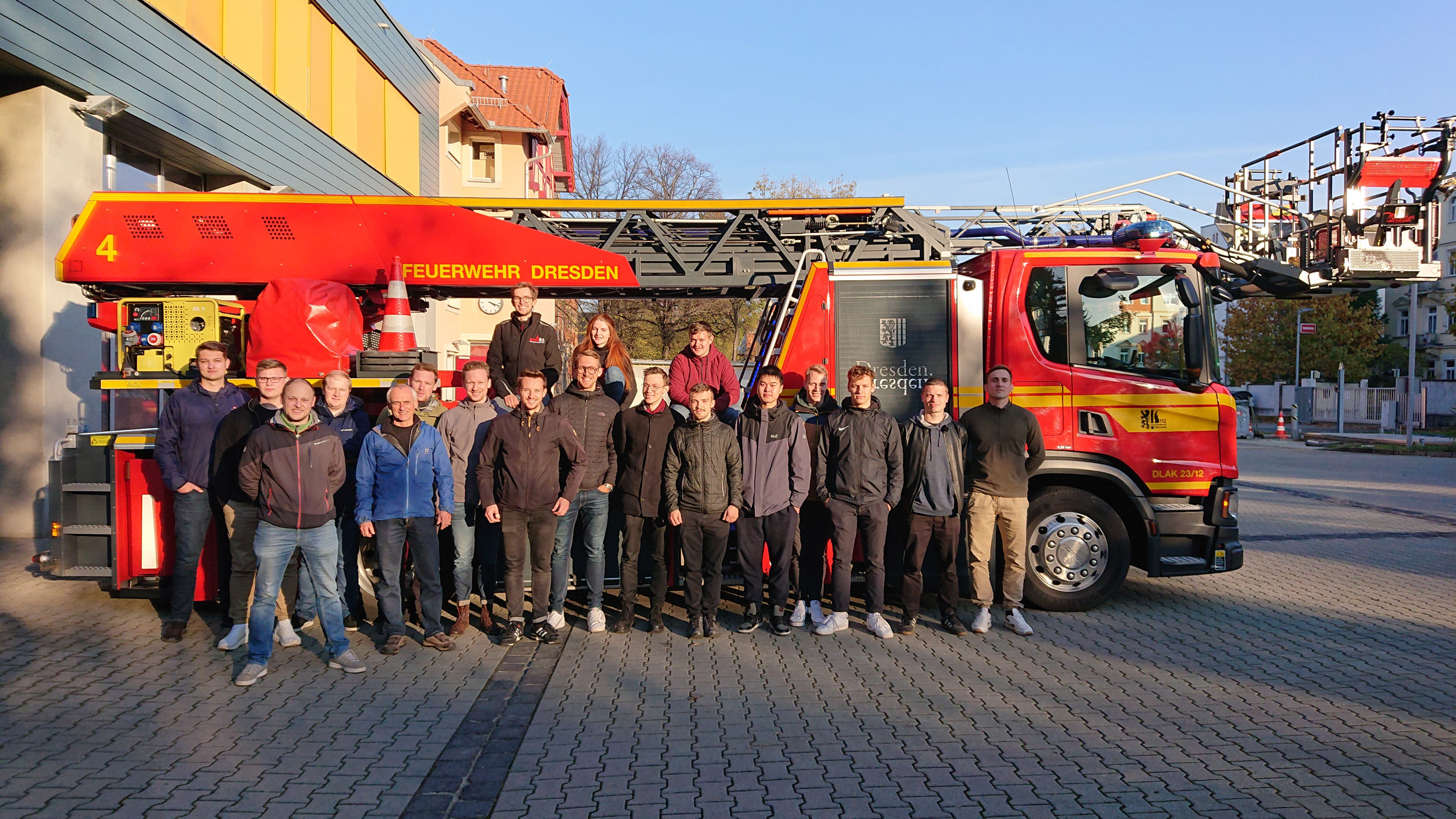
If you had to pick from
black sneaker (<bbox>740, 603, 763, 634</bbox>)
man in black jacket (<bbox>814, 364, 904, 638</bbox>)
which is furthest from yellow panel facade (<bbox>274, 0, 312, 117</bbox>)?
black sneaker (<bbox>740, 603, 763, 634</bbox>)

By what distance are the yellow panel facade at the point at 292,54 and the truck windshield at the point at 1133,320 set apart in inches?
513

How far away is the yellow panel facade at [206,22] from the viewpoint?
12.2m

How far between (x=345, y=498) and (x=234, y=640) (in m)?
1.14

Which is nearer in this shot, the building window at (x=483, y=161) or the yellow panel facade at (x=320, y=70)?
the yellow panel facade at (x=320, y=70)

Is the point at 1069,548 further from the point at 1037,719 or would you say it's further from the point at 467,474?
the point at 467,474

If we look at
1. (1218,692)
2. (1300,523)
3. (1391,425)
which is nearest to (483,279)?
(1218,692)

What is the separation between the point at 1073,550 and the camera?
7273 mm

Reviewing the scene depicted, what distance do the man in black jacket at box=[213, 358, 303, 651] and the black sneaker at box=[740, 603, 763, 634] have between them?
123 inches

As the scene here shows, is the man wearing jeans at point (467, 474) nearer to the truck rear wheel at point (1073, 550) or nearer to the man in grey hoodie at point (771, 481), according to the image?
the man in grey hoodie at point (771, 481)

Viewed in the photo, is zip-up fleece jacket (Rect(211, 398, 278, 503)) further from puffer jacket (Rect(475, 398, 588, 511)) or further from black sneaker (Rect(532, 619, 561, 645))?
black sneaker (Rect(532, 619, 561, 645))

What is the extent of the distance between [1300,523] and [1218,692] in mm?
8383

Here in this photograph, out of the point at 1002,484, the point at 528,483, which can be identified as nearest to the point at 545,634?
the point at 528,483

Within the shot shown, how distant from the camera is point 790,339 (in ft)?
24.4

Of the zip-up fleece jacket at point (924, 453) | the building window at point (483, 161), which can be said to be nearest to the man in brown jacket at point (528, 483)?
the zip-up fleece jacket at point (924, 453)
